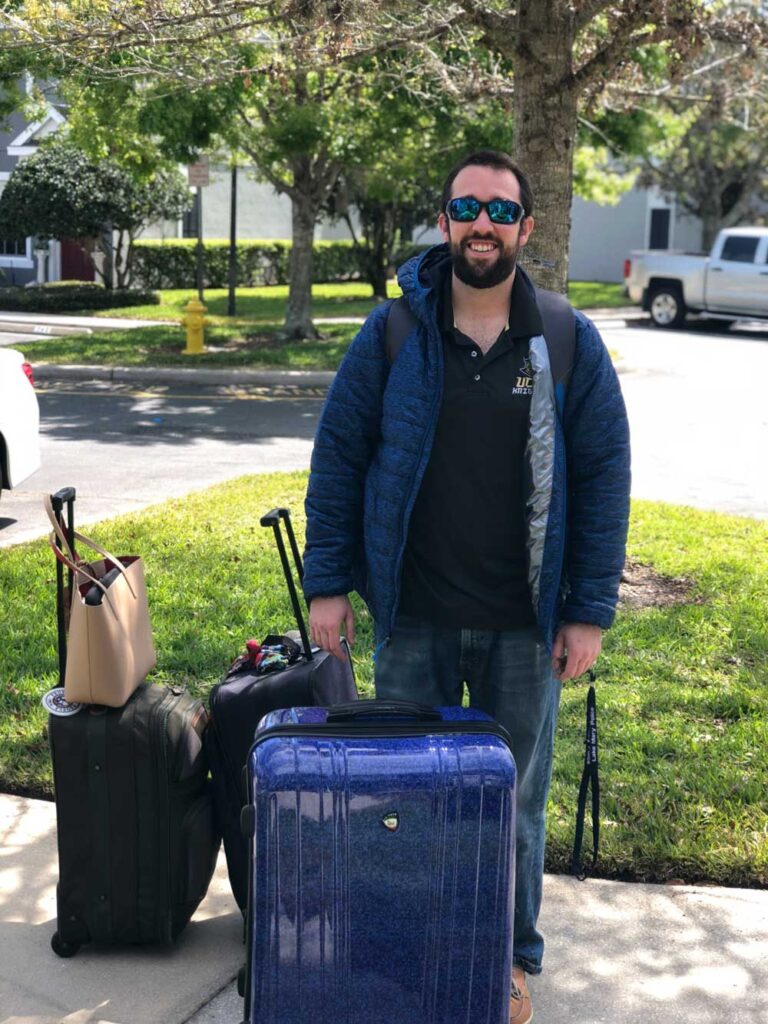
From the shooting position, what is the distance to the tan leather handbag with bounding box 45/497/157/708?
3248mm

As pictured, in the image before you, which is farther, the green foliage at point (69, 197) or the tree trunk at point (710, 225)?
the tree trunk at point (710, 225)

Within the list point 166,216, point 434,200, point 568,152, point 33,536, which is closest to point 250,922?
point 568,152

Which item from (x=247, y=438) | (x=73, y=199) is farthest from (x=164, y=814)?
(x=73, y=199)

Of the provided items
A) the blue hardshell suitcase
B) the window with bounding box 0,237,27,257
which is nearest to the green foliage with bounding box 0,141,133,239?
the window with bounding box 0,237,27,257

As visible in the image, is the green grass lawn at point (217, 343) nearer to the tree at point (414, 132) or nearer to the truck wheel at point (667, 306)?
the tree at point (414, 132)

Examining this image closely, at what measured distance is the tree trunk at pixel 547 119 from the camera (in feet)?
21.4

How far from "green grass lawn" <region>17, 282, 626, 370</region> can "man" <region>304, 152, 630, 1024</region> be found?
13080mm

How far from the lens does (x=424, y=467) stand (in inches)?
118

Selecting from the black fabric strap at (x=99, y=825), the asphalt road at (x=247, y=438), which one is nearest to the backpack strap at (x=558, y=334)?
the black fabric strap at (x=99, y=825)

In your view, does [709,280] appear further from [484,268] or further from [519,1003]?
[519,1003]

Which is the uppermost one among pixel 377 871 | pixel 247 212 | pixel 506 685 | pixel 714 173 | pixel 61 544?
pixel 714 173

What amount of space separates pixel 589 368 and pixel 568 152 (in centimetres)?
388

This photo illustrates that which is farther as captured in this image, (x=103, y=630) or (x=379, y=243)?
(x=379, y=243)

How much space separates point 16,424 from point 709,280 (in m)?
16.8
